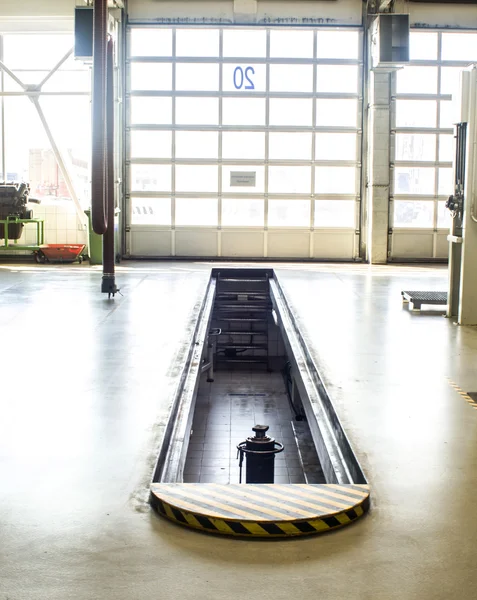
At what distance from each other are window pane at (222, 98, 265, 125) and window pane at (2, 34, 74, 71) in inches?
141

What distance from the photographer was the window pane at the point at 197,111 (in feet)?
57.4

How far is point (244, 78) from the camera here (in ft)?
56.8

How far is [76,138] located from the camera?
17484 mm

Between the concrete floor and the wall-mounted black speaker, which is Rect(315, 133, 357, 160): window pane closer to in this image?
the wall-mounted black speaker

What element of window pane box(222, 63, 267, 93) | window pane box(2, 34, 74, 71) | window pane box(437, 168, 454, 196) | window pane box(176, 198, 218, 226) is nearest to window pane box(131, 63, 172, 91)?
window pane box(222, 63, 267, 93)

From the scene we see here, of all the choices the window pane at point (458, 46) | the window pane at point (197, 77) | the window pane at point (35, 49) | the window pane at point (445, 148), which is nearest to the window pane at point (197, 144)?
the window pane at point (197, 77)

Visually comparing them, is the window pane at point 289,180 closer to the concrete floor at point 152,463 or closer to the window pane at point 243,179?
the window pane at point 243,179

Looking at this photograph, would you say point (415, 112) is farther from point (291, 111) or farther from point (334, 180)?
point (291, 111)

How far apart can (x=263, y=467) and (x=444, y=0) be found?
12.9m

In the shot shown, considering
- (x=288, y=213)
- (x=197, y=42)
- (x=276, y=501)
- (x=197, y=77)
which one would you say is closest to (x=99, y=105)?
(x=276, y=501)

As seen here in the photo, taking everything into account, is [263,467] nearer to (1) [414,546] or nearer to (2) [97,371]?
(2) [97,371]

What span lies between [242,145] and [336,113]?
85.3 inches

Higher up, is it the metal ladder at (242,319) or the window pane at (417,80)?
the window pane at (417,80)

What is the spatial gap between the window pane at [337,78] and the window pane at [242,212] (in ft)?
9.33
